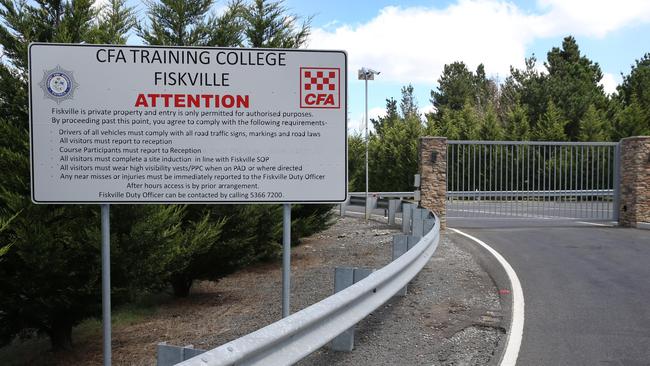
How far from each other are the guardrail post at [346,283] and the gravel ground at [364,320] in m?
0.09

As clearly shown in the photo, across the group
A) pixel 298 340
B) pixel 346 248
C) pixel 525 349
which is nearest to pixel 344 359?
pixel 298 340

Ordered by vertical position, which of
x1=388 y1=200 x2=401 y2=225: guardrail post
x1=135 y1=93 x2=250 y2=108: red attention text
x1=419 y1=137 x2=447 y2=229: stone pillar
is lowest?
x1=388 y1=200 x2=401 y2=225: guardrail post

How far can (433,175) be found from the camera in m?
16.5

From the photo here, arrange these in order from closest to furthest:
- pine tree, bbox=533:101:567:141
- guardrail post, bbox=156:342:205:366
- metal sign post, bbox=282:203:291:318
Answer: guardrail post, bbox=156:342:205:366 < metal sign post, bbox=282:203:291:318 < pine tree, bbox=533:101:567:141

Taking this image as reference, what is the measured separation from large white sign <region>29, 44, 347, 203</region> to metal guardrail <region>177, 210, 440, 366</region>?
912 mm

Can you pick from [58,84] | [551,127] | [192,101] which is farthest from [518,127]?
[58,84]

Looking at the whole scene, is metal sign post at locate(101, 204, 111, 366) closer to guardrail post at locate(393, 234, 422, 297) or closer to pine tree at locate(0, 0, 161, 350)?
pine tree at locate(0, 0, 161, 350)

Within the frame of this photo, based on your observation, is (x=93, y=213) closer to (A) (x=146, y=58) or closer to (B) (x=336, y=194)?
(A) (x=146, y=58)

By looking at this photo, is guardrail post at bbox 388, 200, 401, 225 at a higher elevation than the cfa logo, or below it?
below

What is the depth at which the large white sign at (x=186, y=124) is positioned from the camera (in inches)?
189

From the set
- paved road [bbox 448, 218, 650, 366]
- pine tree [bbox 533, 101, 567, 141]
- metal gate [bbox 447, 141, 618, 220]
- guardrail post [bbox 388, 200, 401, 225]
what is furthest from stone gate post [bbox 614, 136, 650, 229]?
pine tree [bbox 533, 101, 567, 141]

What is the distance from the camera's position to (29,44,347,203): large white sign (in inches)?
189

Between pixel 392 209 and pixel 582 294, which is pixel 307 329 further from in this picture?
pixel 392 209

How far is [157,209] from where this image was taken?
7.28 m
